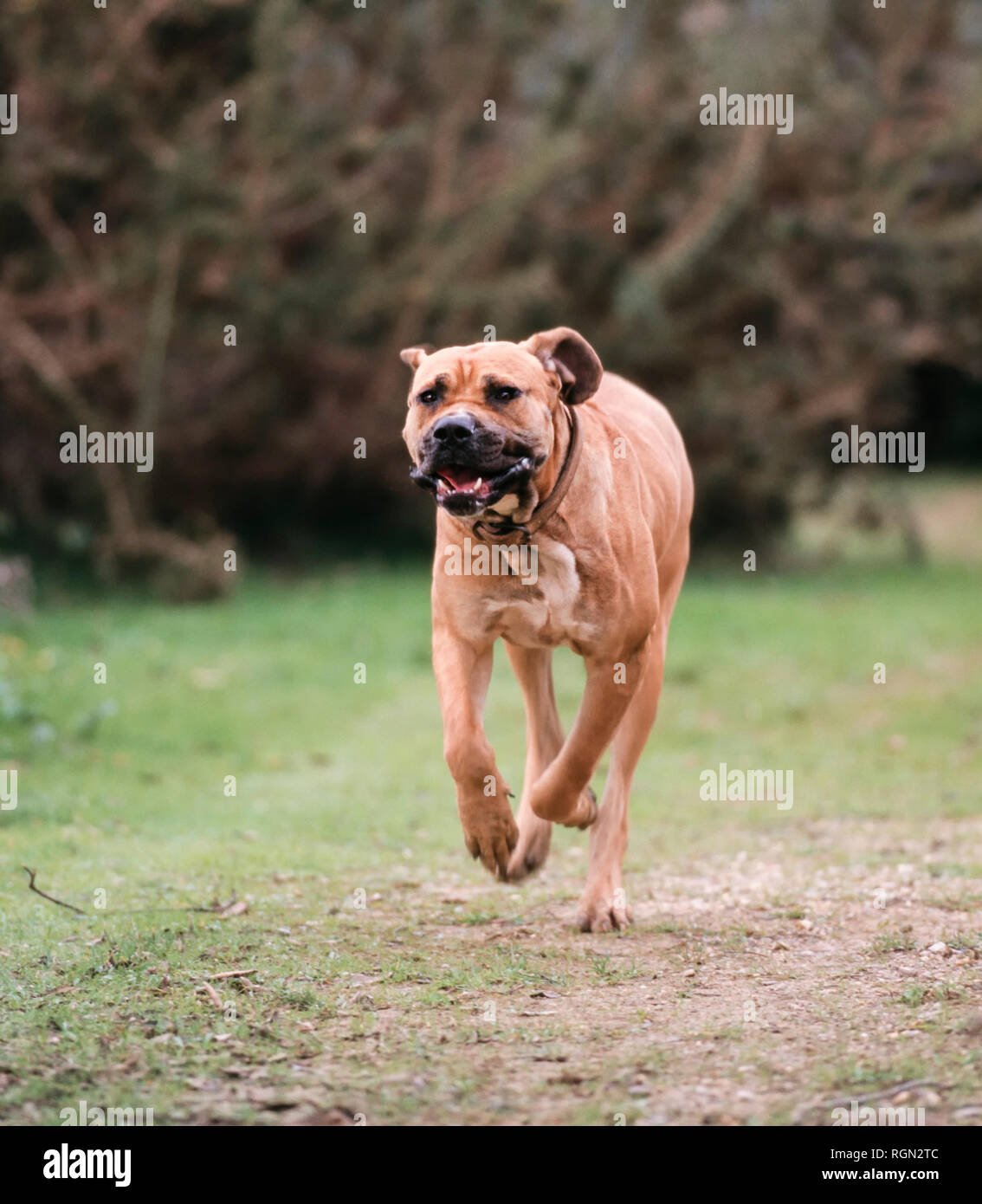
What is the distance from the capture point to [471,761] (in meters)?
6.05

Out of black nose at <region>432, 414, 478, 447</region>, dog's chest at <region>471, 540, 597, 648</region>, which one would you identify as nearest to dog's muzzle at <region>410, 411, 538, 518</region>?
black nose at <region>432, 414, 478, 447</region>

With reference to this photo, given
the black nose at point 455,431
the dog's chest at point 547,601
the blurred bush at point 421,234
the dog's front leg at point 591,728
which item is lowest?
the dog's front leg at point 591,728

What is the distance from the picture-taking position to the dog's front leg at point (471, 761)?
6.07 meters

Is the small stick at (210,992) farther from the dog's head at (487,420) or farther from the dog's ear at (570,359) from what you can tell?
the dog's ear at (570,359)

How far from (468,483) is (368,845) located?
3.68 metres

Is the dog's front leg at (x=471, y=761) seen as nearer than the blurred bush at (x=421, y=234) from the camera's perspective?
Yes

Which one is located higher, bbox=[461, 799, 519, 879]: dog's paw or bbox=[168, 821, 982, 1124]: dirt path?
bbox=[461, 799, 519, 879]: dog's paw

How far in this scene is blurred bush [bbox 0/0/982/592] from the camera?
16.2m

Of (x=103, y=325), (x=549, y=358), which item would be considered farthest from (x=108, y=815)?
(x=103, y=325)

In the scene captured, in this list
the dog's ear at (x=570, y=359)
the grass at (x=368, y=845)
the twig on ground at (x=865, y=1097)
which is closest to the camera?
the twig on ground at (x=865, y=1097)

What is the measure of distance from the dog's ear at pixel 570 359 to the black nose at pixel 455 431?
76 cm

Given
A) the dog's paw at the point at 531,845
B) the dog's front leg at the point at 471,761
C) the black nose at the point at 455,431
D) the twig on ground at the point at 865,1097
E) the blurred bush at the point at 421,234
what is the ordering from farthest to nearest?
the blurred bush at the point at 421,234 < the dog's paw at the point at 531,845 < the dog's front leg at the point at 471,761 < the black nose at the point at 455,431 < the twig on ground at the point at 865,1097

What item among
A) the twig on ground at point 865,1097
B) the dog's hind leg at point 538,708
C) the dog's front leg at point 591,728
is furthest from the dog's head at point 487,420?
the twig on ground at point 865,1097

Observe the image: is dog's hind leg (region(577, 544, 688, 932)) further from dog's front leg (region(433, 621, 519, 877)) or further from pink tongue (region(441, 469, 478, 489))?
pink tongue (region(441, 469, 478, 489))
